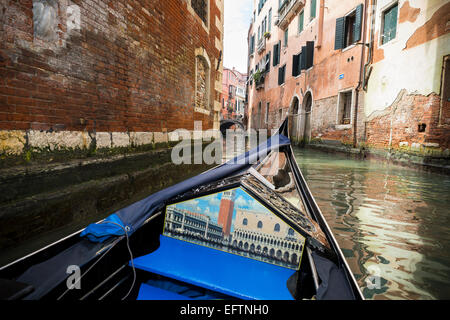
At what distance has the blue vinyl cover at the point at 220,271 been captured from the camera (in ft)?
3.62

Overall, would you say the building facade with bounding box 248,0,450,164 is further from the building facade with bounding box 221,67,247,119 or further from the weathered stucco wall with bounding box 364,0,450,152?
the building facade with bounding box 221,67,247,119

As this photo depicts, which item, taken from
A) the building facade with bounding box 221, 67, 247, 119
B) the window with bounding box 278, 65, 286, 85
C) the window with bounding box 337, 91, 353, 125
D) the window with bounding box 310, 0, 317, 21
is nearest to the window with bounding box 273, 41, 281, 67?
the window with bounding box 278, 65, 286, 85

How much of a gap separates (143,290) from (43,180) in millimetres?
1647

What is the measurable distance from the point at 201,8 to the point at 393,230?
6.88 meters

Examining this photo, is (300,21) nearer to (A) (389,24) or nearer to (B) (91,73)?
(A) (389,24)

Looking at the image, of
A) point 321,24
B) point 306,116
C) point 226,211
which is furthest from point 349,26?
point 226,211

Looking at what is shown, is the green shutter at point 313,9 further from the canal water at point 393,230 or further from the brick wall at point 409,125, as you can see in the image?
the canal water at point 393,230

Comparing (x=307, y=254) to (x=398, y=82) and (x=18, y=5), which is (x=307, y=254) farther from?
(x=398, y=82)

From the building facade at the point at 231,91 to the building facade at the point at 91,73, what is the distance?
31.9 m

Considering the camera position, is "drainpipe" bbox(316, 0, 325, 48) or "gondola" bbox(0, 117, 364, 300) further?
Answer: "drainpipe" bbox(316, 0, 325, 48)

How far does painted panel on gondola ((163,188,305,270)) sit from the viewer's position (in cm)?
126

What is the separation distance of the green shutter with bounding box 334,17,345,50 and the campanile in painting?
9.98 m

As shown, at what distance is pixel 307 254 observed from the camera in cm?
123
